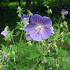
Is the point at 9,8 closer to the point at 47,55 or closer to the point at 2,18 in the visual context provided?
the point at 2,18

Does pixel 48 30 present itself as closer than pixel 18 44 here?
Yes

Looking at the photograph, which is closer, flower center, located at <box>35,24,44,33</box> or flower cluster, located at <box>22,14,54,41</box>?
flower cluster, located at <box>22,14,54,41</box>

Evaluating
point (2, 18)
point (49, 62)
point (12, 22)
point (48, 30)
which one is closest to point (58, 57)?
point (49, 62)

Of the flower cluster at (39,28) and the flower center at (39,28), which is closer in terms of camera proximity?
the flower cluster at (39,28)

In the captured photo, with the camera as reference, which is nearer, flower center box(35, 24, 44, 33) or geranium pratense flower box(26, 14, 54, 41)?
geranium pratense flower box(26, 14, 54, 41)

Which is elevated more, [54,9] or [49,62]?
[54,9]

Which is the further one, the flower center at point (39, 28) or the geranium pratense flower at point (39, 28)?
the flower center at point (39, 28)
